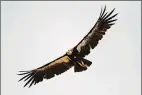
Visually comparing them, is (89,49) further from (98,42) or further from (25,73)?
(25,73)

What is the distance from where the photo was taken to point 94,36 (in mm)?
32562

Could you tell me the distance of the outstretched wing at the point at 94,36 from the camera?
32.4m

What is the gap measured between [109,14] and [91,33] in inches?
50.8

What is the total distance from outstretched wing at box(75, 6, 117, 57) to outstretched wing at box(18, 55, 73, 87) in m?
1.12

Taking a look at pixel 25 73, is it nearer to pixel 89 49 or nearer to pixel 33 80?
pixel 33 80

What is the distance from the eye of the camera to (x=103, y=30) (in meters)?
32.5

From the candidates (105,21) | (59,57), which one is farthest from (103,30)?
(59,57)

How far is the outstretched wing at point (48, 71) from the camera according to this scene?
3344 centimetres

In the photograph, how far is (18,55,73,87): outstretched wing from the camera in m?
33.4

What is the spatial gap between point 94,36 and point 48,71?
121 inches

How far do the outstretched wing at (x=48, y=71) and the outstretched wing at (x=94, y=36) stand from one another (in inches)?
44.3

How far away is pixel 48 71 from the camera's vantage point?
33.8 meters

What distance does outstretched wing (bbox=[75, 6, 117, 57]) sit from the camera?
32.4 meters

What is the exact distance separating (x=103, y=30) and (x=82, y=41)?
1138 mm
